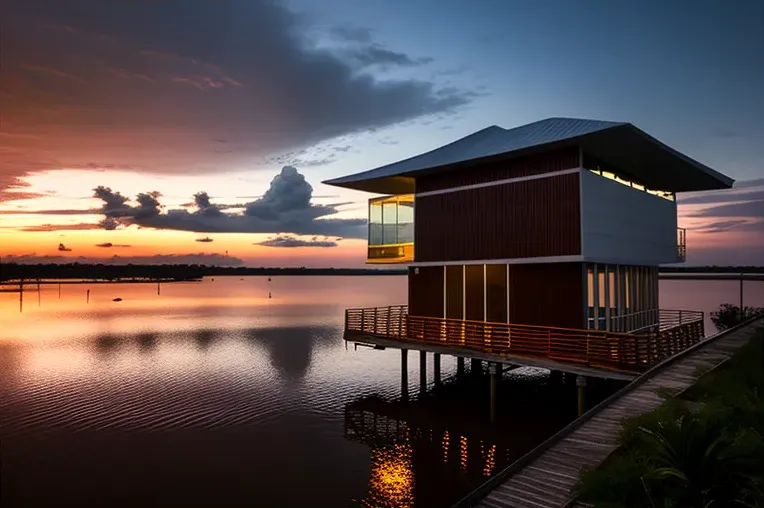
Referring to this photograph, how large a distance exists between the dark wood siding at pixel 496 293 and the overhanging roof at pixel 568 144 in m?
4.45

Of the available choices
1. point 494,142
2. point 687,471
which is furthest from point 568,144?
point 687,471

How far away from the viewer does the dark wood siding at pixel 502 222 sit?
1986 cm

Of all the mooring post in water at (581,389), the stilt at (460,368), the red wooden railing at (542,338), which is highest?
the red wooden railing at (542,338)

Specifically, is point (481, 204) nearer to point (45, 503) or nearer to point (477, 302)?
point (477, 302)

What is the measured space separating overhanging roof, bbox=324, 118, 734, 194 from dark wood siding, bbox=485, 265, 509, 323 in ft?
14.6

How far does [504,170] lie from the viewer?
2178 centimetres

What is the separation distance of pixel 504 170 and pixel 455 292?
5.81 meters

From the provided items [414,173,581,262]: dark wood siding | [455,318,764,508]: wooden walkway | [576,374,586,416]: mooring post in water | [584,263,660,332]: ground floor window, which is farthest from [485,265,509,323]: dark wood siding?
[455,318,764,508]: wooden walkway

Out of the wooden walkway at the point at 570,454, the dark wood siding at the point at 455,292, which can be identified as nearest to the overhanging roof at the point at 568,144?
the dark wood siding at the point at 455,292

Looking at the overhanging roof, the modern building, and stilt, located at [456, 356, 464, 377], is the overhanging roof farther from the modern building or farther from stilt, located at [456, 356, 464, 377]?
stilt, located at [456, 356, 464, 377]

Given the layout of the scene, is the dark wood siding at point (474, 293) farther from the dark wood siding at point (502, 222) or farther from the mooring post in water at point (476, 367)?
the mooring post in water at point (476, 367)

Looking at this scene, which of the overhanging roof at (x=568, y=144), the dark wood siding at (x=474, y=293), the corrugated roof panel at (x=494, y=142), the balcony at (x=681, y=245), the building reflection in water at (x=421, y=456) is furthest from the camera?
the balcony at (x=681, y=245)

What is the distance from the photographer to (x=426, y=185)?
2469cm

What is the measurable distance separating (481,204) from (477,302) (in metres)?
4.23
